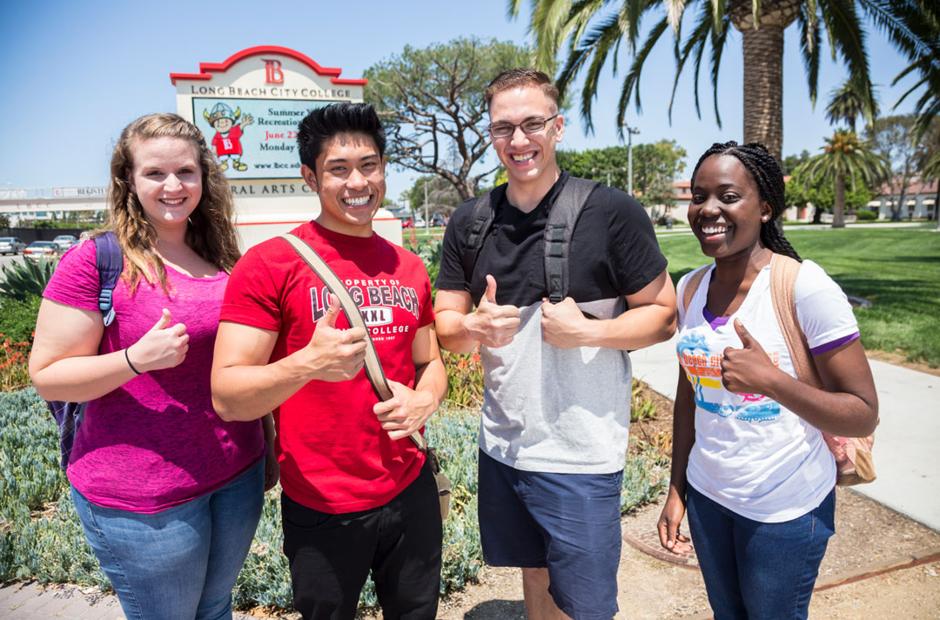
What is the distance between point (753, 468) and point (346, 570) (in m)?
1.23

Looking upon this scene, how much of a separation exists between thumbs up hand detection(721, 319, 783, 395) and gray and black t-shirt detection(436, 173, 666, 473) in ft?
1.49

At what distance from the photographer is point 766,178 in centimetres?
181

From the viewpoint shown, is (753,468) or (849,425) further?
(753,468)

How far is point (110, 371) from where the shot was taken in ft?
5.36

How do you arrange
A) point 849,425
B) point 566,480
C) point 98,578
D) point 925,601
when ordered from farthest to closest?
point 98,578 < point 925,601 < point 566,480 < point 849,425

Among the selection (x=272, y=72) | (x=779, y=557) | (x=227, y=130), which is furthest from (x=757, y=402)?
(x=272, y=72)

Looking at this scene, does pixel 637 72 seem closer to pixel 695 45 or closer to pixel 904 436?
pixel 695 45

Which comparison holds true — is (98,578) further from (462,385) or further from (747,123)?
(747,123)

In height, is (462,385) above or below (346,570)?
below

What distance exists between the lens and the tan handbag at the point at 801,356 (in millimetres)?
1655

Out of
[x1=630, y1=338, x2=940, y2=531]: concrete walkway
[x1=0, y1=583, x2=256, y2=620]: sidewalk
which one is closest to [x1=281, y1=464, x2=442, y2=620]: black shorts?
[x1=0, y1=583, x2=256, y2=620]: sidewalk

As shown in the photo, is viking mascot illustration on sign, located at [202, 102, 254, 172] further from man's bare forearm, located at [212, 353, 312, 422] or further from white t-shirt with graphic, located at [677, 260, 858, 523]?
white t-shirt with graphic, located at [677, 260, 858, 523]

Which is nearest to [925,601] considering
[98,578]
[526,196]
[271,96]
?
[526,196]

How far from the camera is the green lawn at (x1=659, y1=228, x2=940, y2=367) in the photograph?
7.58 m
